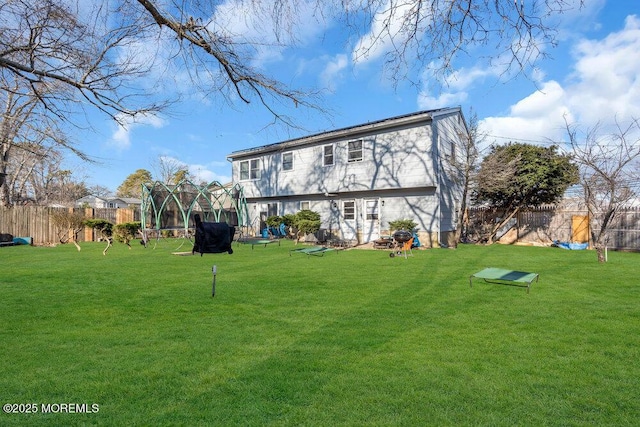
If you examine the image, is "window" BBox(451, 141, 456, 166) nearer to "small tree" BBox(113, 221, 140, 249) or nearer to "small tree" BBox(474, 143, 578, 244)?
"small tree" BBox(474, 143, 578, 244)

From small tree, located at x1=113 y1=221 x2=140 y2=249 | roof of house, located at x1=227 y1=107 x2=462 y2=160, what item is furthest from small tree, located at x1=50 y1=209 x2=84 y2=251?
roof of house, located at x1=227 y1=107 x2=462 y2=160

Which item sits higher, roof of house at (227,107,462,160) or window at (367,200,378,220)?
roof of house at (227,107,462,160)

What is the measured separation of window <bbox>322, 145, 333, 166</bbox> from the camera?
781 inches

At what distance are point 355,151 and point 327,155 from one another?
Answer: 1.85 meters

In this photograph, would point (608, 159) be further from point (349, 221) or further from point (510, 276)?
point (349, 221)

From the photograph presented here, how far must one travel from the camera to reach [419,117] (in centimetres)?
1619

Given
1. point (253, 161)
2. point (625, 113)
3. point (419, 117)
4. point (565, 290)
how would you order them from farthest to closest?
1. point (253, 161)
2. point (419, 117)
3. point (625, 113)
4. point (565, 290)

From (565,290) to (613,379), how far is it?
439 cm

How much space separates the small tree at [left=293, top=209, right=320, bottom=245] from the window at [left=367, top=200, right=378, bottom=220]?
275 cm

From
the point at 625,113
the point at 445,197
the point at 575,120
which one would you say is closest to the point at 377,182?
Answer: the point at 445,197

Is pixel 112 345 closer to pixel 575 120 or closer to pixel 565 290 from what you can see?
pixel 565 290

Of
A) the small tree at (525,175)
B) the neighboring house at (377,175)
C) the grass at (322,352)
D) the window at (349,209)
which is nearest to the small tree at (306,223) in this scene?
the neighboring house at (377,175)

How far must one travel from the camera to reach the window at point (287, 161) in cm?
2174

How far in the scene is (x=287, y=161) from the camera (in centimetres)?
2194
